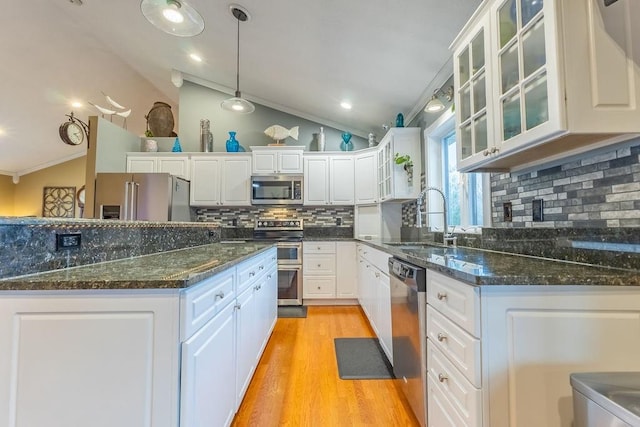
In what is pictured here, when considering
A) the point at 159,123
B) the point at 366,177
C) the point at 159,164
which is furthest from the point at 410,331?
the point at 159,123

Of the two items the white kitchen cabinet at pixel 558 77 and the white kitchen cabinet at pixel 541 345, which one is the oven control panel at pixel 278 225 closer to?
the white kitchen cabinet at pixel 558 77

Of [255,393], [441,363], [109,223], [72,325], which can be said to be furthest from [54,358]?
[441,363]

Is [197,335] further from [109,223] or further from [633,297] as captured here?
[633,297]

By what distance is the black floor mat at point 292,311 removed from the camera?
3479 mm

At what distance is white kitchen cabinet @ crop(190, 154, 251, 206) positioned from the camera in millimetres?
4227

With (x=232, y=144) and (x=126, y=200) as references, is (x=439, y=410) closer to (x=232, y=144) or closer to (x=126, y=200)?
(x=126, y=200)

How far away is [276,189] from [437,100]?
101 inches

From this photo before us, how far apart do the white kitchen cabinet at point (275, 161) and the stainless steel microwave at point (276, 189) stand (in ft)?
0.29

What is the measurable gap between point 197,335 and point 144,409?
0.79 ft

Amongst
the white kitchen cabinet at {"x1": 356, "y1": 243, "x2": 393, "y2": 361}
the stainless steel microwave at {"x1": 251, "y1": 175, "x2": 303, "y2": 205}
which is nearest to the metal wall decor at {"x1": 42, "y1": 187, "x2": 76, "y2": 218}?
the stainless steel microwave at {"x1": 251, "y1": 175, "x2": 303, "y2": 205}

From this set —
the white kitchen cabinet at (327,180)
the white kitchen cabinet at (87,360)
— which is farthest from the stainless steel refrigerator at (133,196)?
the white kitchen cabinet at (87,360)

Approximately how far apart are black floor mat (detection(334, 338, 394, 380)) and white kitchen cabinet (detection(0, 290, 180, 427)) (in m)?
1.45

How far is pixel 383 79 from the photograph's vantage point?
118 inches

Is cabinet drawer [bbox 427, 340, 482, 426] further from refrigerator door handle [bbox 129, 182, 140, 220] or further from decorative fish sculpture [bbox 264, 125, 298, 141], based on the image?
refrigerator door handle [bbox 129, 182, 140, 220]
